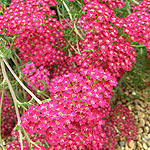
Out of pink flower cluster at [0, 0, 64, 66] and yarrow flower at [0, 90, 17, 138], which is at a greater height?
pink flower cluster at [0, 0, 64, 66]

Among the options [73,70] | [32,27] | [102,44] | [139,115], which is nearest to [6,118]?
[73,70]

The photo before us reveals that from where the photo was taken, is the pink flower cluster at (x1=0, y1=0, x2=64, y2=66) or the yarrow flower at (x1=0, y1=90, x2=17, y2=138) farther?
the yarrow flower at (x1=0, y1=90, x2=17, y2=138)

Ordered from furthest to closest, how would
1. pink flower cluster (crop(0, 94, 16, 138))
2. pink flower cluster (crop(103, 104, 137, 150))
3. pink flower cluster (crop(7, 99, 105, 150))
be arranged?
pink flower cluster (crop(0, 94, 16, 138)) < pink flower cluster (crop(103, 104, 137, 150)) < pink flower cluster (crop(7, 99, 105, 150))

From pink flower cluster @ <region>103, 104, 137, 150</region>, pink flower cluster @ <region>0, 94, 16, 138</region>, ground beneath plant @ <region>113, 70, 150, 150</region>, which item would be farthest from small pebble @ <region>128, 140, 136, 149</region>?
pink flower cluster @ <region>0, 94, 16, 138</region>

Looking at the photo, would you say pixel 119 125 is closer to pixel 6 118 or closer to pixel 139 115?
pixel 139 115

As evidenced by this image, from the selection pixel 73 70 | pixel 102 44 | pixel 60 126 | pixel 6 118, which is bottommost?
pixel 6 118

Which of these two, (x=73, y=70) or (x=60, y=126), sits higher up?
(x=60, y=126)

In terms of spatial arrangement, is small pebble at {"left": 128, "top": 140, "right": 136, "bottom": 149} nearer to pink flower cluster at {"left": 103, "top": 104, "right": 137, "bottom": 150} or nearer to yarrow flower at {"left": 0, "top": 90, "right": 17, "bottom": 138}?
pink flower cluster at {"left": 103, "top": 104, "right": 137, "bottom": 150}

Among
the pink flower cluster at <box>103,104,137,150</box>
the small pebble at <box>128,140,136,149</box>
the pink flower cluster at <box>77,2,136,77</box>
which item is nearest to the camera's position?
the pink flower cluster at <box>77,2,136,77</box>

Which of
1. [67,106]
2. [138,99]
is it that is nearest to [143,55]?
[138,99]

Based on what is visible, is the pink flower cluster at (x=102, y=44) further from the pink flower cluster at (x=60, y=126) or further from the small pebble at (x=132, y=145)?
the small pebble at (x=132, y=145)

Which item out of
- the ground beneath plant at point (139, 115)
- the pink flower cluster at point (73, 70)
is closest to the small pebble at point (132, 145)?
the ground beneath plant at point (139, 115)

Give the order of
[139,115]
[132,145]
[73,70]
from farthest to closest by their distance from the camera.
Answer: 1. [139,115]
2. [132,145]
3. [73,70]

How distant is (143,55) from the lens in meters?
2.76
